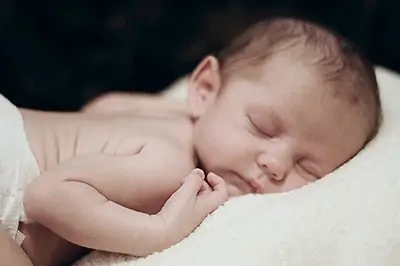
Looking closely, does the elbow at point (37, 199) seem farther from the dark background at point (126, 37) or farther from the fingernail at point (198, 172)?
the dark background at point (126, 37)

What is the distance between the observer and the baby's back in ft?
3.98

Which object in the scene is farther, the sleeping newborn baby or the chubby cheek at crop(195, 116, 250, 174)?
the chubby cheek at crop(195, 116, 250, 174)

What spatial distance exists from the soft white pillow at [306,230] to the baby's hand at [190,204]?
1cm

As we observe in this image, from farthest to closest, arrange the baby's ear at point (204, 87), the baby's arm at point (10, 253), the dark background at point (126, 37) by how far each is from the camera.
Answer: the dark background at point (126, 37), the baby's ear at point (204, 87), the baby's arm at point (10, 253)

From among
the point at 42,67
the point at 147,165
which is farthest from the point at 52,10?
the point at 147,165

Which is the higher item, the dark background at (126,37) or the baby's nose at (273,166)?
the baby's nose at (273,166)

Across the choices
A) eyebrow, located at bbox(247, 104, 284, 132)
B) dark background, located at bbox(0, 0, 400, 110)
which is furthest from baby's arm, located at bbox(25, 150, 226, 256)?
dark background, located at bbox(0, 0, 400, 110)

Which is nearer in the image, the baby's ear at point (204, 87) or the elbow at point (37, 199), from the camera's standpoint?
the elbow at point (37, 199)

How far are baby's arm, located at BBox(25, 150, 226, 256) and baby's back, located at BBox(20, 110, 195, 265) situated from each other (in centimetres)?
5

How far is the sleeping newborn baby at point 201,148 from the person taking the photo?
1.14 metres

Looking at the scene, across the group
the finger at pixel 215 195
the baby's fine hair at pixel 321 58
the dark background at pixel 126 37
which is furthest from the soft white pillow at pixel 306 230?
the dark background at pixel 126 37

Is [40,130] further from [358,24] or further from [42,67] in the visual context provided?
[358,24]

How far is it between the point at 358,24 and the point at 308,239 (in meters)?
0.78

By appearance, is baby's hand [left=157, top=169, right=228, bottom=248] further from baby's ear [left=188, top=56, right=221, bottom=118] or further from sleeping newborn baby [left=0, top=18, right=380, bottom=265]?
baby's ear [left=188, top=56, right=221, bottom=118]
